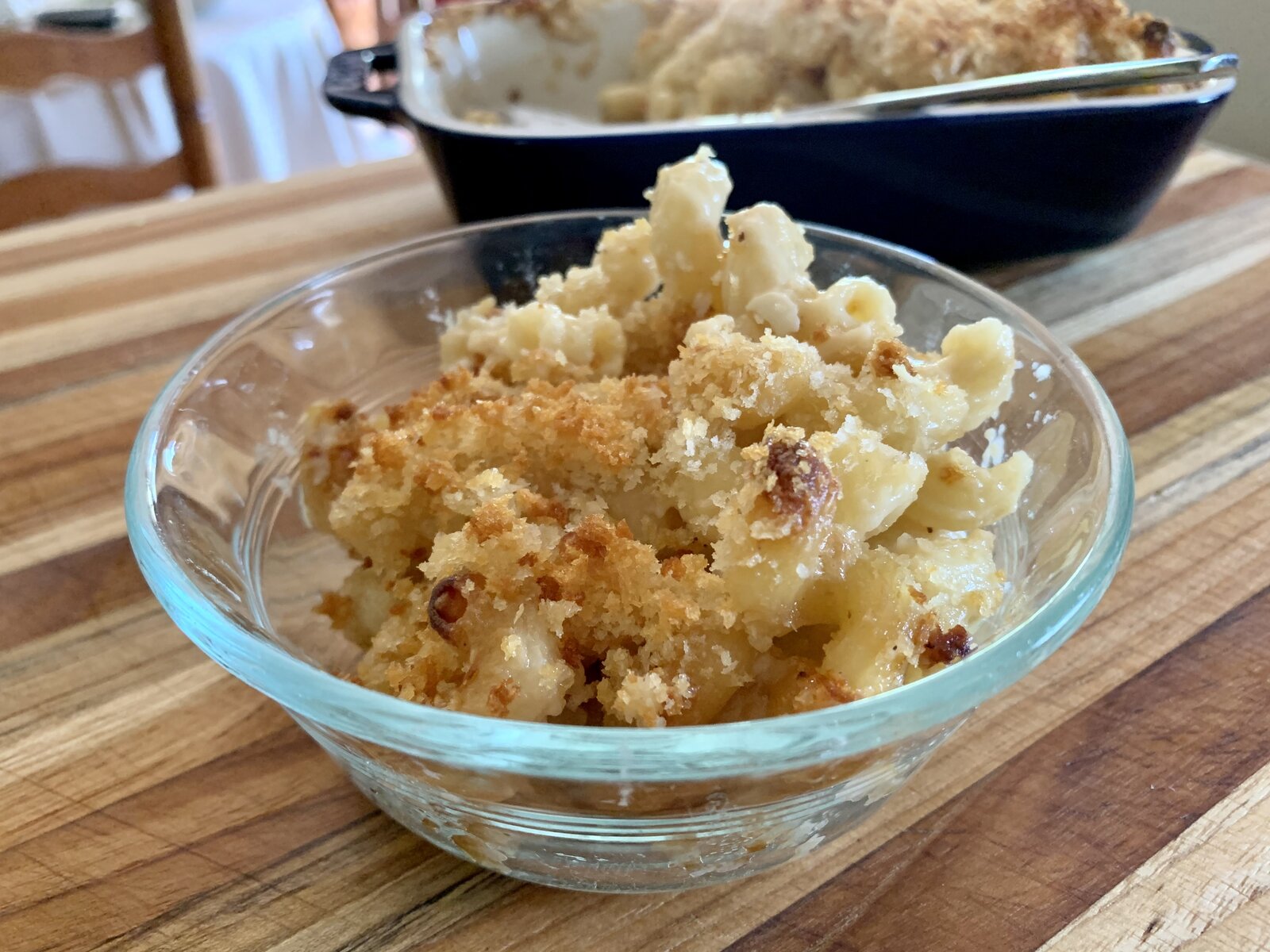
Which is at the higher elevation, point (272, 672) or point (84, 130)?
point (272, 672)

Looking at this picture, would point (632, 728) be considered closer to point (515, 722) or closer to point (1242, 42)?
point (515, 722)

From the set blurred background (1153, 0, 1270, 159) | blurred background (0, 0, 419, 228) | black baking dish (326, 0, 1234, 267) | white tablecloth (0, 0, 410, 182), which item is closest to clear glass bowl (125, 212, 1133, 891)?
black baking dish (326, 0, 1234, 267)

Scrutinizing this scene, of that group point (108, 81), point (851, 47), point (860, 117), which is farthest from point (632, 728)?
point (108, 81)

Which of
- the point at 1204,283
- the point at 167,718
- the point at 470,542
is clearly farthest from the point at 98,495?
the point at 1204,283

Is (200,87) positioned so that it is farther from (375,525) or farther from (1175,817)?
(1175,817)

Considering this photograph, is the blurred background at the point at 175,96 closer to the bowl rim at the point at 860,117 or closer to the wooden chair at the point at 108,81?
the wooden chair at the point at 108,81

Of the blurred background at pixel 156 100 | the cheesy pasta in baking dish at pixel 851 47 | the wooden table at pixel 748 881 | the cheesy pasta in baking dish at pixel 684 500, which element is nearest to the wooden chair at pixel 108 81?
the blurred background at pixel 156 100
